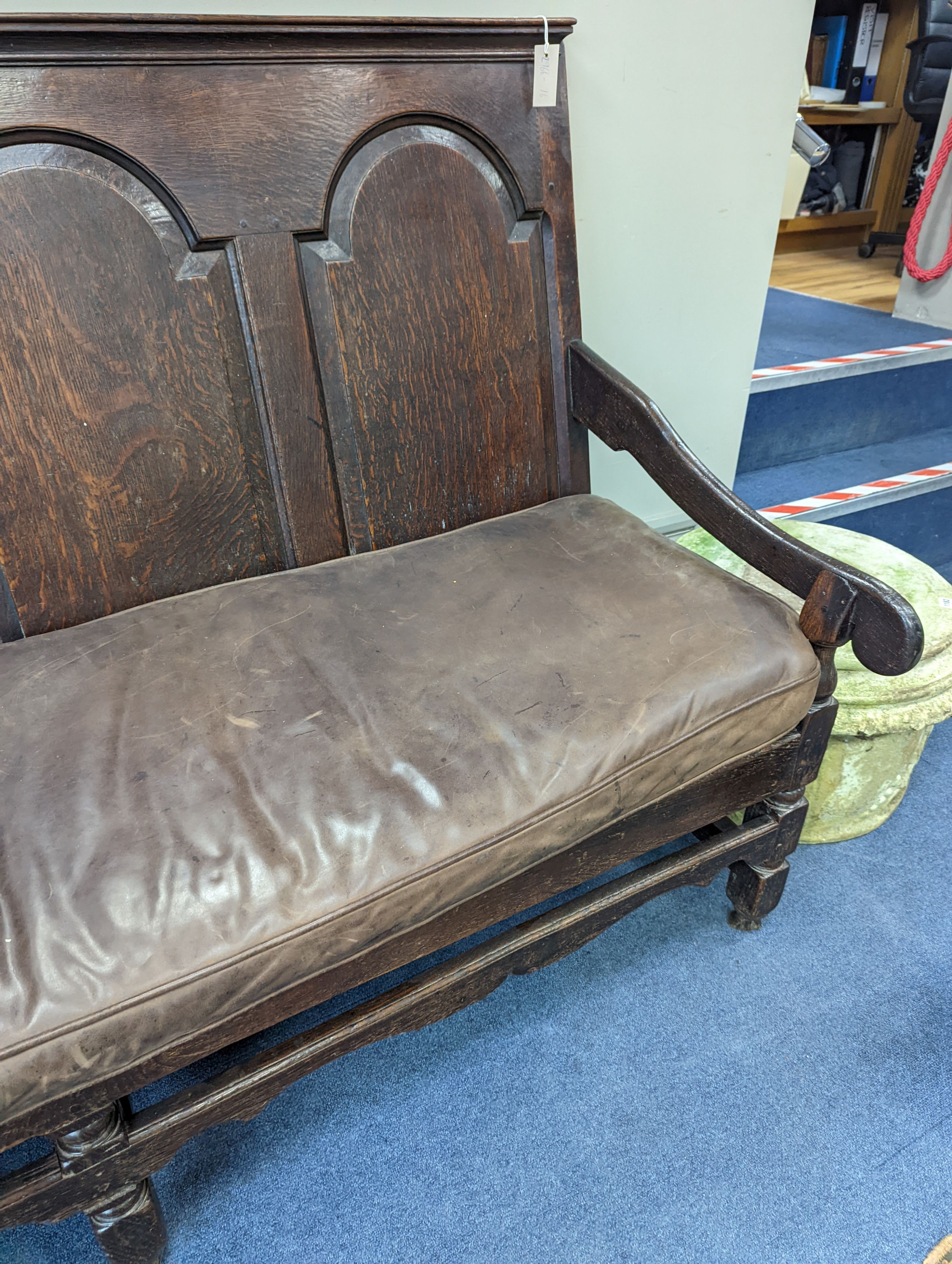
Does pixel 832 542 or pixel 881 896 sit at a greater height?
pixel 832 542

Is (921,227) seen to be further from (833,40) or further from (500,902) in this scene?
(500,902)

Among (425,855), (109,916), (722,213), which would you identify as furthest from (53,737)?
(722,213)

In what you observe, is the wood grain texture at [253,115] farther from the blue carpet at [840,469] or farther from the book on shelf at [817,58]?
the book on shelf at [817,58]

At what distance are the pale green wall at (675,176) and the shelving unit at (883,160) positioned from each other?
255 cm

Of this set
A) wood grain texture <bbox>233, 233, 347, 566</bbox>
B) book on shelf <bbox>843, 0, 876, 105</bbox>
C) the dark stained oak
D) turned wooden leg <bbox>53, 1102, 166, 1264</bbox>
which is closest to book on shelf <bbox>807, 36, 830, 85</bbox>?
book on shelf <bbox>843, 0, 876, 105</bbox>

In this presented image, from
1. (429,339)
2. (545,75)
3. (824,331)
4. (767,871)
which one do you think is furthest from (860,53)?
(767,871)

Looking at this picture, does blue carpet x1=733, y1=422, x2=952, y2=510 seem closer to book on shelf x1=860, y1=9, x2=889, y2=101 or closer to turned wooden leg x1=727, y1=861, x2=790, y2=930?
turned wooden leg x1=727, y1=861, x2=790, y2=930

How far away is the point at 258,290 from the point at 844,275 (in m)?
3.15

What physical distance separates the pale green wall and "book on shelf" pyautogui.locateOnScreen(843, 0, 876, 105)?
317 cm

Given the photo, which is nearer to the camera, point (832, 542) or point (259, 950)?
point (259, 950)

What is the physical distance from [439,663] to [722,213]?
1.14 m

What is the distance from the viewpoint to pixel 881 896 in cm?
135

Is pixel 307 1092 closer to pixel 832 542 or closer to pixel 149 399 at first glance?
pixel 149 399

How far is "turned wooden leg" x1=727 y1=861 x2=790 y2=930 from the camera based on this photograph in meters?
1.23
